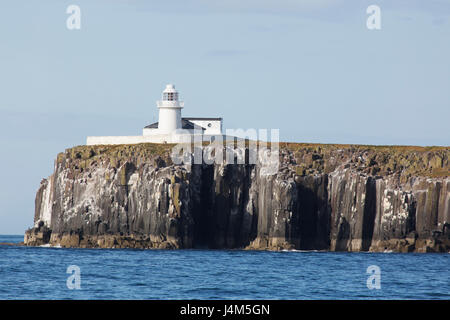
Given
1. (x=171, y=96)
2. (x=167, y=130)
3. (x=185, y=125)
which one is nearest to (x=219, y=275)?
(x=167, y=130)

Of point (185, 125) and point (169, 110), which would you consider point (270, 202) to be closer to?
point (169, 110)

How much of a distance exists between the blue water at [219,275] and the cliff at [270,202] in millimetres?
6579

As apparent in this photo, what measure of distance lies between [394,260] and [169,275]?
2535cm

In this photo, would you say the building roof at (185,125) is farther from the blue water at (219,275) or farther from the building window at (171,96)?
the blue water at (219,275)

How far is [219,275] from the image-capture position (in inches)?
2352

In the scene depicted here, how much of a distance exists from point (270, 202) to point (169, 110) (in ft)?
68.8

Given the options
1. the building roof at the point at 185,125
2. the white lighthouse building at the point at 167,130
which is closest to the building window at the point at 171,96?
the white lighthouse building at the point at 167,130

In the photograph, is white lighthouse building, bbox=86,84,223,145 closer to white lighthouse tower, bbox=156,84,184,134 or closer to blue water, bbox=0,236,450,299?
white lighthouse tower, bbox=156,84,184,134

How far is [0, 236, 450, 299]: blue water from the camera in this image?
48.7m

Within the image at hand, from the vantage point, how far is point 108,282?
53500 millimetres

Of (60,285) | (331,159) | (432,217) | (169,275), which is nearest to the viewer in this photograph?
(60,285)

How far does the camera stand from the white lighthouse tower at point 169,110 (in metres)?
106
